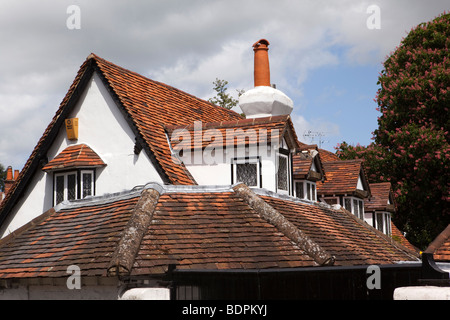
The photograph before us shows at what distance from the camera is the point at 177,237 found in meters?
13.0

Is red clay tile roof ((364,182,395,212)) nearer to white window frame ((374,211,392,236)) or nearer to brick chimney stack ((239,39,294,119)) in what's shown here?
white window frame ((374,211,392,236))

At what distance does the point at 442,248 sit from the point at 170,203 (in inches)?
329

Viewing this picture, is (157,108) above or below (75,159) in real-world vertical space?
above

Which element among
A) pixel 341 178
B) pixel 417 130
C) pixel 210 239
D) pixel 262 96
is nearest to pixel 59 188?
pixel 262 96

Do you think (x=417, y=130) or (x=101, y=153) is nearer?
(x=101, y=153)

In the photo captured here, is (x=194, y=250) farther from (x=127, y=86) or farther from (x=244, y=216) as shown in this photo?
(x=127, y=86)

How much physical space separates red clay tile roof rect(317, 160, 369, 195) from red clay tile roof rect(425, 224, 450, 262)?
7.53 meters

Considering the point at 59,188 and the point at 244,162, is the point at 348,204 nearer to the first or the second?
the point at 244,162

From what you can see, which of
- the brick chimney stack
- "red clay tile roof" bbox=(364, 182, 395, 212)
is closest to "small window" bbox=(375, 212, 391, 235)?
"red clay tile roof" bbox=(364, 182, 395, 212)

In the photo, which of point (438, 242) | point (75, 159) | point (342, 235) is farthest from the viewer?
point (75, 159)

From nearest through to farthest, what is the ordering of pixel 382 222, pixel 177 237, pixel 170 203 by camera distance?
pixel 177 237 < pixel 170 203 < pixel 382 222

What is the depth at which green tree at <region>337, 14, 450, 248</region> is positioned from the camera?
2980cm

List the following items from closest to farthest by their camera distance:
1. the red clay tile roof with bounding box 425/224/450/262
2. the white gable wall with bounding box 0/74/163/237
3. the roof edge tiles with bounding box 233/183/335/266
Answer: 1. the roof edge tiles with bounding box 233/183/335/266
2. the red clay tile roof with bounding box 425/224/450/262
3. the white gable wall with bounding box 0/74/163/237
